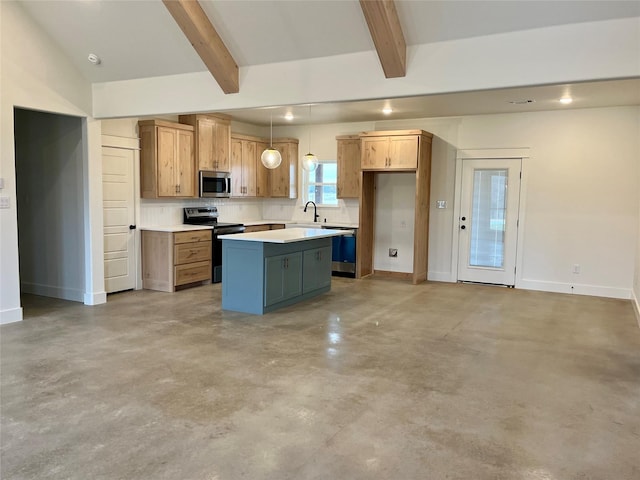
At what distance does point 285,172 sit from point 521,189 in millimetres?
3944

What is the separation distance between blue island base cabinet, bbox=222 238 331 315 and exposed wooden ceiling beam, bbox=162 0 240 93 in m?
1.73

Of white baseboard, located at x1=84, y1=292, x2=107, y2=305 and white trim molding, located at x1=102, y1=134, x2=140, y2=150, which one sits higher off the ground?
white trim molding, located at x1=102, y1=134, x2=140, y2=150

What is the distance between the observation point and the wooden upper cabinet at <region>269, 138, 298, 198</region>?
28.6 ft

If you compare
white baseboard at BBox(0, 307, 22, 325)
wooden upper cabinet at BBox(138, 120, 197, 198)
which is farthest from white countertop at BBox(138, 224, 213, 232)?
white baseboard at BBox(0, 307, 22, 325)

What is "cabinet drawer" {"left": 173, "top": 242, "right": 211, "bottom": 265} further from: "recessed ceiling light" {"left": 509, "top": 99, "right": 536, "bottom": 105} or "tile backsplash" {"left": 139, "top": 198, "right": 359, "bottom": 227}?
"recessed ceiling light" {"left": 509, "top": 99, "right": 536, "bottom": 105}

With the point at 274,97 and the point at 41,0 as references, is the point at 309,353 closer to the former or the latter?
the point at 274,97

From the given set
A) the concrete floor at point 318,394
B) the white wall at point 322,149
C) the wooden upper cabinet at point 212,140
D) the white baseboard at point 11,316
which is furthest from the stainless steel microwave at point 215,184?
the white baseboard at point 11,316

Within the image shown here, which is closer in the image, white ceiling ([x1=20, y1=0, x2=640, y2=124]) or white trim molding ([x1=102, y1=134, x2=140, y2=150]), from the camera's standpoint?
white ceiling ([x1=20, y1=0, x2=640, y2=124])

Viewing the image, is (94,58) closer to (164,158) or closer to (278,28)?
(164,158)

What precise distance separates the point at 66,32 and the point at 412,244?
560 centimetres

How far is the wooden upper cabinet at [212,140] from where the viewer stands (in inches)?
284

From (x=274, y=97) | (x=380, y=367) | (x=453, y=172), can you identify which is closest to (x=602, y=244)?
(x=453, y=172)

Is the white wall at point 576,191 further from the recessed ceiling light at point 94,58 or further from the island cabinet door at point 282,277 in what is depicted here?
the recessed ceiling light at point 94,58

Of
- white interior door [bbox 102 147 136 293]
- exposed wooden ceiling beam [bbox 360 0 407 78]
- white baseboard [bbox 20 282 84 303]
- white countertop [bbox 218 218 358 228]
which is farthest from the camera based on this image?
white countertop [bbox 218 218 358 228]
